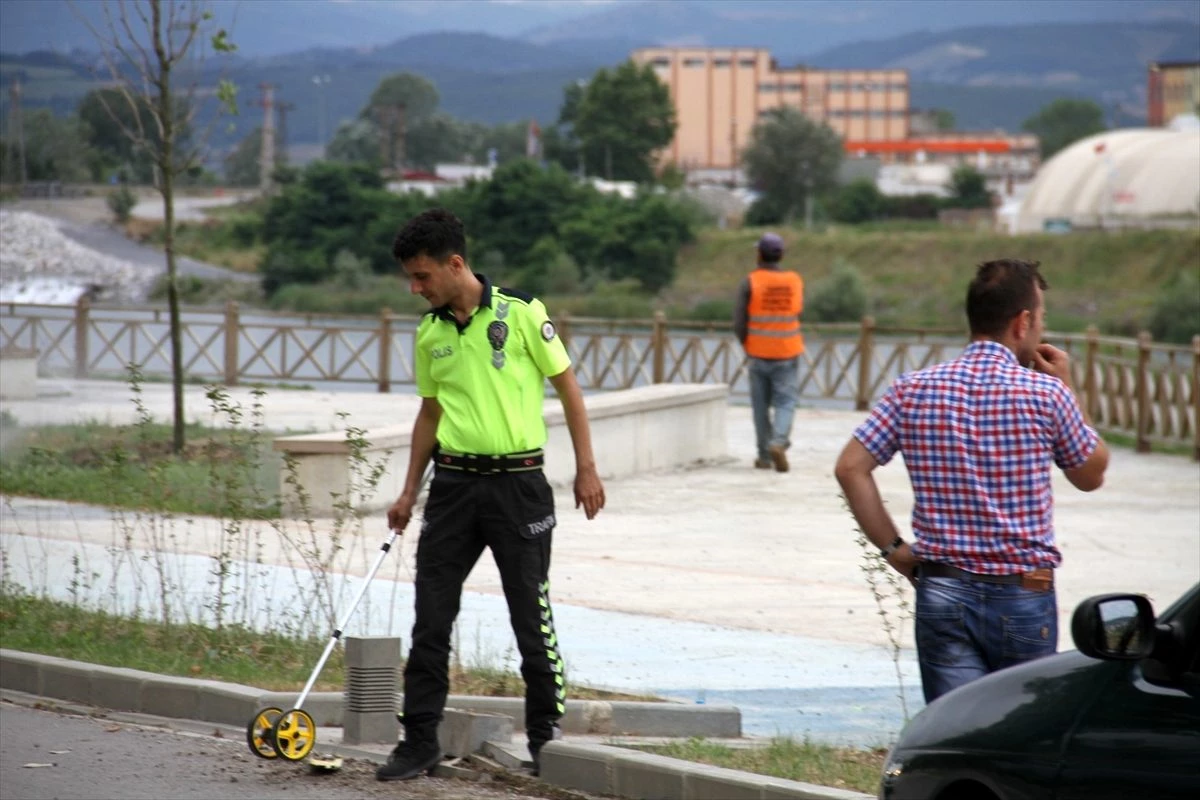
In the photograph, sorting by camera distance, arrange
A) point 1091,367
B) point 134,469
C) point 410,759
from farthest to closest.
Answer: point 1091,367 → point 134,469 → point 410,759

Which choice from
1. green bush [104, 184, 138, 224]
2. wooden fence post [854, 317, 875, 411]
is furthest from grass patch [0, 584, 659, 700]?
green bush [104, 184, 138, 224]

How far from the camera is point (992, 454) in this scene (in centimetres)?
419

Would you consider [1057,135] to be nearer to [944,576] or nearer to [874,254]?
[874,254]

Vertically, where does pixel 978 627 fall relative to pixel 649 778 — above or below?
above

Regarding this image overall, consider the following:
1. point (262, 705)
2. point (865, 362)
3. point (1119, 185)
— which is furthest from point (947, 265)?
point (262, 705)

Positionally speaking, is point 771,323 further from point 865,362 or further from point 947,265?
point 947,265

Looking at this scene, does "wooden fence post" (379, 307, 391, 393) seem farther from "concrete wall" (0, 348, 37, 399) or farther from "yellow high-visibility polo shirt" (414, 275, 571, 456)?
"yellow high-visibility polo shirt" (414, 275, 571, 456)

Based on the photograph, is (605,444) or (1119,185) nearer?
(605,444)

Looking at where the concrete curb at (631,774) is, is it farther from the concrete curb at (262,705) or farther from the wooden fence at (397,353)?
the wooden fence at (397,353)

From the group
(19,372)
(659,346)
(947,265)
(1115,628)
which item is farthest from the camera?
(947,265)

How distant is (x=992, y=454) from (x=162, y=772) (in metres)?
3.31

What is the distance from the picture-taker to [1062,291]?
63.3 meters

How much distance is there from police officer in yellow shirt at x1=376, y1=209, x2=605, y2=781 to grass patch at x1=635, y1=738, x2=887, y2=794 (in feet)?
1.82

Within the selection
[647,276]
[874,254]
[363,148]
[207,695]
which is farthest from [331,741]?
[363,148]
